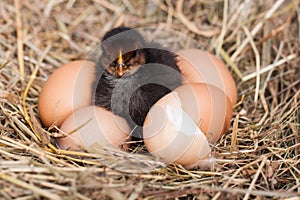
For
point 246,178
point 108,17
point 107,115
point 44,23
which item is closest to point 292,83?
point 246,178

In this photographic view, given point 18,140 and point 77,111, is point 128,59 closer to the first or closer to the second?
point 77,111

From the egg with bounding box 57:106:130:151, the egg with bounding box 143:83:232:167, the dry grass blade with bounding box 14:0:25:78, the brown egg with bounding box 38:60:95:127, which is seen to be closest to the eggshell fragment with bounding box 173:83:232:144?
the egg with bounding box 143:83:232:167

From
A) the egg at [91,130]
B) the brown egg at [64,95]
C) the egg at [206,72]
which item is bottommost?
the egg at [91,130]

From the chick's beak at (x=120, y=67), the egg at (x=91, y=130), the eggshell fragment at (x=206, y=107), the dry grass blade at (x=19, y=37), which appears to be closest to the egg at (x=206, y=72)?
the eggshell fragment at (x=206, y=107)

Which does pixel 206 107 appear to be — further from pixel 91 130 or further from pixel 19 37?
pixel 19 37

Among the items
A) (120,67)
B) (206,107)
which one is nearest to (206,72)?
(206,107)

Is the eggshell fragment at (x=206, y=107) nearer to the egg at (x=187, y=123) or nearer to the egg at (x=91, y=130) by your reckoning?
the egg at (x=187, y=123)

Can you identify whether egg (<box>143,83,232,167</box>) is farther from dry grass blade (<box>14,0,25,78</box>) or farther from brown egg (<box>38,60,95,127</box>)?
dry grass blade (<box>14,0,25,78</box>)

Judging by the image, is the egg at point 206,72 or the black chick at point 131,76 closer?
the black chick at point 131,76
